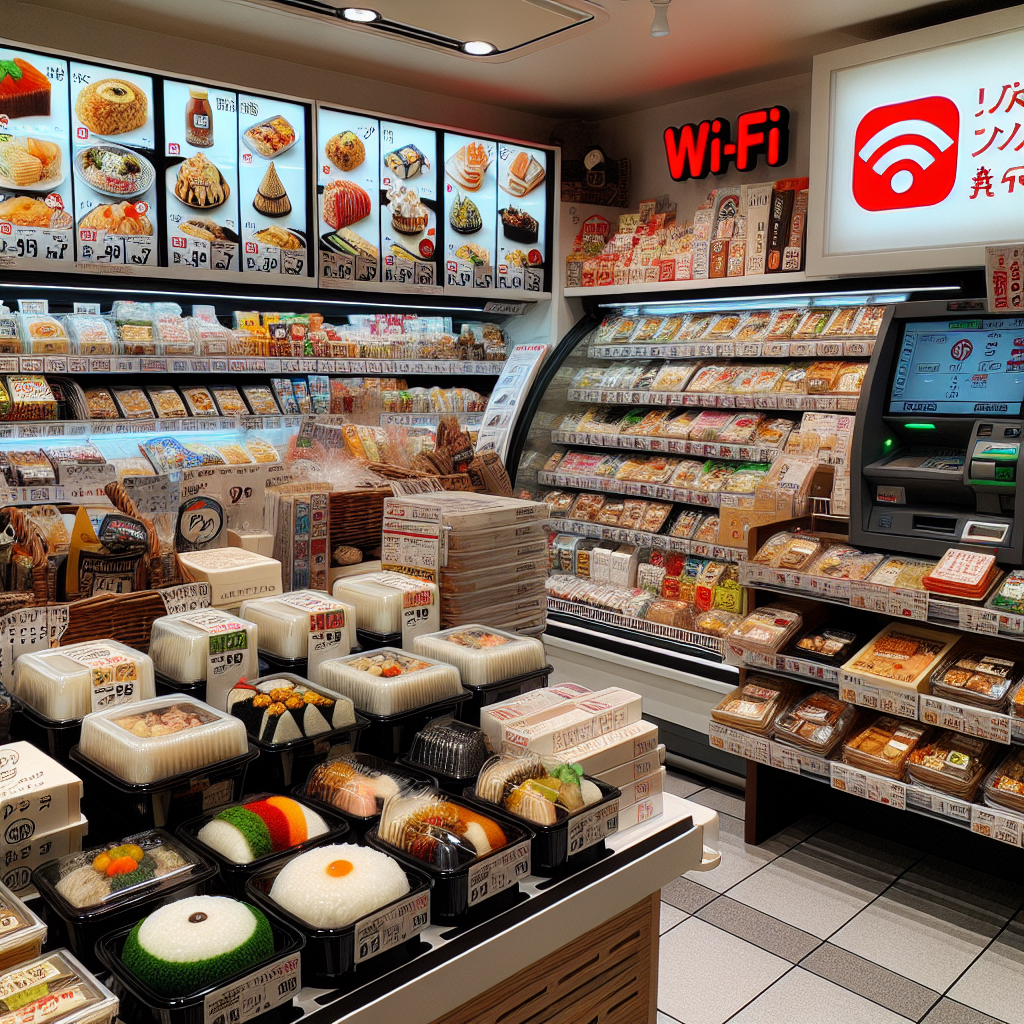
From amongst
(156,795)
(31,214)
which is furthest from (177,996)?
(31,214)

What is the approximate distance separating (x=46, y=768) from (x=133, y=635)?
69 cm

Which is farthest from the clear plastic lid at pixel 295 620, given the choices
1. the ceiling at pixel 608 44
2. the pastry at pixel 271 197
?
the pastry at pixel 271 197

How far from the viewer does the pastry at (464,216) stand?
5.45 metres

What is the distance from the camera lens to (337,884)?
1.27 metres

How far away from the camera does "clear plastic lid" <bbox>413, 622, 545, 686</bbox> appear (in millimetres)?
1970

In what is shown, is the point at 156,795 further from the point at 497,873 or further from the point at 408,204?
the point at 408,204

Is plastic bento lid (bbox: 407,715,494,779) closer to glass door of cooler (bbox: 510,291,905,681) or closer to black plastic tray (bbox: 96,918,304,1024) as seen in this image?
black plastic tray (bbox: 96,918,304,1024)

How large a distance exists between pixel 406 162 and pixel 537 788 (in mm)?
4447

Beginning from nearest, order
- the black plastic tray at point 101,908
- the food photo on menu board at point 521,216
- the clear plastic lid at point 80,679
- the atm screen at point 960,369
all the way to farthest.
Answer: the black plastic tray at point 101,908
the clear plastic lid at point 80,679
the atm screen at point 960,369
the food photo on menu board at point 521,216

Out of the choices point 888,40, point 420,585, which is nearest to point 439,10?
point 420,585

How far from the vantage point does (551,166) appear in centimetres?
577

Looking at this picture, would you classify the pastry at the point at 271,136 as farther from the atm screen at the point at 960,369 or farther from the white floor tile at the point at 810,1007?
the white floor tile at the point at 810,1007

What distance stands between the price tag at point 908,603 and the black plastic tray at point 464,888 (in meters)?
2.09

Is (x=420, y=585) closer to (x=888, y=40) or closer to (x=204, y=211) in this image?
(x=204, y=211)
